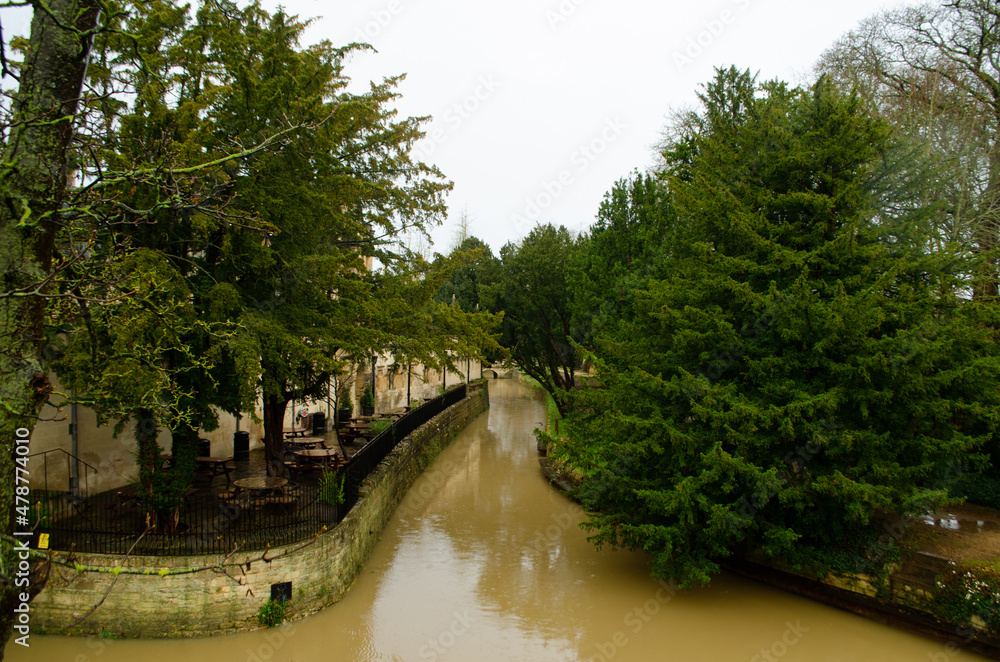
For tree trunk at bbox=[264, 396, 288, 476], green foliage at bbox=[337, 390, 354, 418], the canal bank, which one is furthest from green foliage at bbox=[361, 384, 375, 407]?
the canal bank

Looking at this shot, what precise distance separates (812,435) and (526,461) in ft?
44.0

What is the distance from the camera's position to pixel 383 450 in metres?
14.9

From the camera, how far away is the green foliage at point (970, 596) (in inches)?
327

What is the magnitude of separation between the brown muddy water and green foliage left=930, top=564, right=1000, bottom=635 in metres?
0.54

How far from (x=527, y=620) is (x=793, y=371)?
19.9 feet

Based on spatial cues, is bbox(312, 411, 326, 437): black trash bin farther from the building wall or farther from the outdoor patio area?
the outdoor patio area

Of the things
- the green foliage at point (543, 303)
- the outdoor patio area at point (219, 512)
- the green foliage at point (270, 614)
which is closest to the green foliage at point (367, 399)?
the green foliage at point (543, 303)

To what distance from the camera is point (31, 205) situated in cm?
394

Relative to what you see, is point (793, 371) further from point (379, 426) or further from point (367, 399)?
point (367, 399)

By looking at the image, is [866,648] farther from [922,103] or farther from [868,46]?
[868,46]

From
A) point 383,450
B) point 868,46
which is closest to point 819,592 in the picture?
point 383,450

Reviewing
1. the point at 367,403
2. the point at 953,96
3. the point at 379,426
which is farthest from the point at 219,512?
the point at 953,96

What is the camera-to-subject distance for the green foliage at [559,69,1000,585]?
9156 mm

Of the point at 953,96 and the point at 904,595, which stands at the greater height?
the point at 953,96
